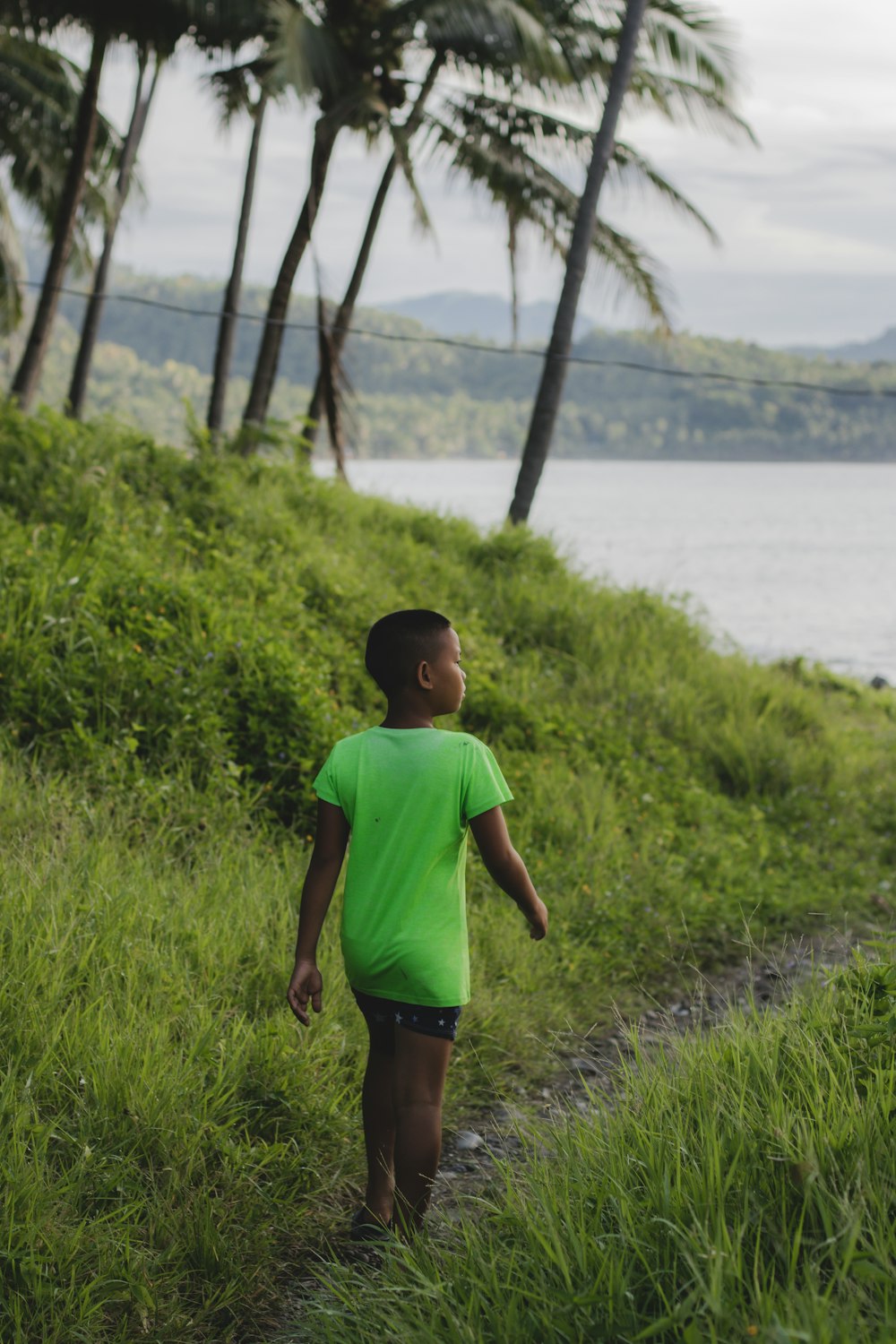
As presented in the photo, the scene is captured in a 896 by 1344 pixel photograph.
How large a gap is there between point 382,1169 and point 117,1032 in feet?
2.71

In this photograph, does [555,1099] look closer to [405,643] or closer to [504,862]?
[504,862]

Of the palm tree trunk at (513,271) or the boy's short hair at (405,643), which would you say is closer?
the boy's short hair at (405,643)

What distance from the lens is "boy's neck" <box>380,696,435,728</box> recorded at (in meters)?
2.62

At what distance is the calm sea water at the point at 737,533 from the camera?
2152 cm

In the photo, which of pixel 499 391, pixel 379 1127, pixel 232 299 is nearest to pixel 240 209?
pixel 232 299

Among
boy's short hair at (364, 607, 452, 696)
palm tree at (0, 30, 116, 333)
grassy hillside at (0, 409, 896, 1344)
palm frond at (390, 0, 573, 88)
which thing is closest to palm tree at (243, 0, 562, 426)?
palm frond at (390, 0, 573, 88)

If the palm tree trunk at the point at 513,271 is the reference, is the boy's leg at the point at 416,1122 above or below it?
below

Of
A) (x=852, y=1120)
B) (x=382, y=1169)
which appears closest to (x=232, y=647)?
(x=382, y=1169)

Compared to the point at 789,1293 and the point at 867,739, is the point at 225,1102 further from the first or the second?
the point at 867,739

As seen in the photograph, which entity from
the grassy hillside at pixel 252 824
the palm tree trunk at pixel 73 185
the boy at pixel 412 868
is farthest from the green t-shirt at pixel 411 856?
the palm tree trunk at pixel 73 185

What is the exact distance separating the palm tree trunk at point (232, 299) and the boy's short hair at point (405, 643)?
45.8ft

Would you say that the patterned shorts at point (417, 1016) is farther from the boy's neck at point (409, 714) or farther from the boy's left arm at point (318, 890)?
the boy's neck at point (409, 714)

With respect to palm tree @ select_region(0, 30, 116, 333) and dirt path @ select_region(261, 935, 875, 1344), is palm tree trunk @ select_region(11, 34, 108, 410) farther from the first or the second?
dirt path @ select_region(261, 935, 875, 1344)

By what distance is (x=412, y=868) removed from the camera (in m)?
2.57
